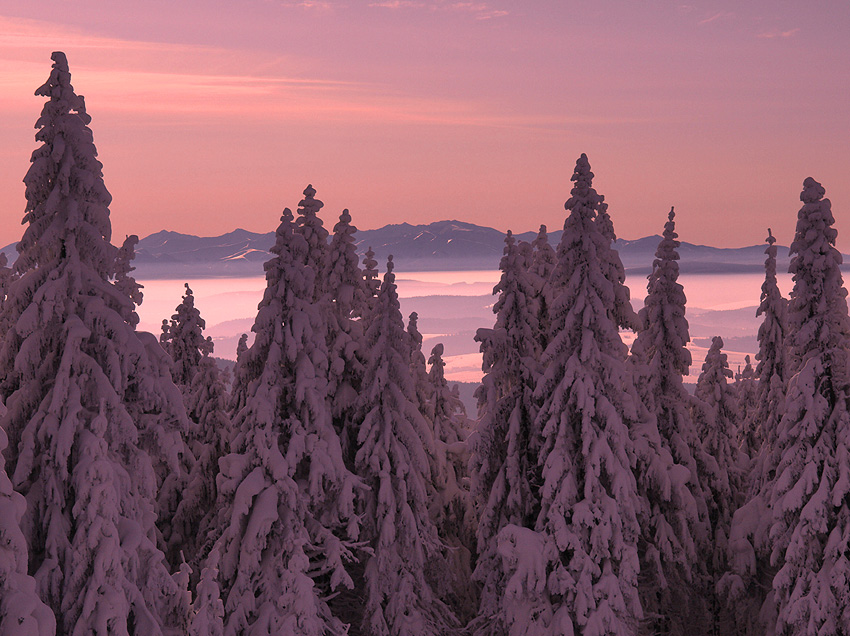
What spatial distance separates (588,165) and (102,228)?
13674 mm

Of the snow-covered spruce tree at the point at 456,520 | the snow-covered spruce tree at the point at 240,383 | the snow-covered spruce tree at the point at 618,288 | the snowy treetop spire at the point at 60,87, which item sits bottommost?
the snow-covered spruce tree at the point at 456,520

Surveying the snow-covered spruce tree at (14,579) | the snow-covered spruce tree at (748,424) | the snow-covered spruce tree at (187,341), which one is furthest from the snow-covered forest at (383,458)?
the snow-covered spruce tree at (748,424)

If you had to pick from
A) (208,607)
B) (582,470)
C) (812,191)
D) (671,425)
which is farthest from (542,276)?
(208,607)

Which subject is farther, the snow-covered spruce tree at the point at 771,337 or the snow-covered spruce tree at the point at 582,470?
the snow-covered spruce tree at the point at 771,337

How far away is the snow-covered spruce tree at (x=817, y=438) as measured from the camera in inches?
1061

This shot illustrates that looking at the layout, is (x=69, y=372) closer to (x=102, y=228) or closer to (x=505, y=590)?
(x=102, y=228)

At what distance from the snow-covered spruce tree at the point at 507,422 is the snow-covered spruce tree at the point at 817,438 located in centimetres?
738

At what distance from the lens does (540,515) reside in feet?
90.7

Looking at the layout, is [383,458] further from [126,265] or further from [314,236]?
[126,265]

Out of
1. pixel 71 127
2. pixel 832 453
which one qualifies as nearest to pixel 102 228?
pixel 71 127

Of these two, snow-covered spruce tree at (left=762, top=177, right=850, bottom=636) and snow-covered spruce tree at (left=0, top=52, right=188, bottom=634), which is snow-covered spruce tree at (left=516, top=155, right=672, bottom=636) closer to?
snow-covered spruce tree at (left=762, top=177, right=850, bottom=636)

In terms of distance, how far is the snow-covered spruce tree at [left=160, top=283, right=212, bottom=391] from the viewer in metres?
37.2

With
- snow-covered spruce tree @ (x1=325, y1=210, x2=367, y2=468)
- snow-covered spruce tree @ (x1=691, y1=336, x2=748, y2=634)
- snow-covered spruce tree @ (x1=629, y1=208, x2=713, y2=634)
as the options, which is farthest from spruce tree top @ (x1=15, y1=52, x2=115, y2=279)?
snow-covered spruce tree @ (x1=691, y1=336, x2=748, y2=634)

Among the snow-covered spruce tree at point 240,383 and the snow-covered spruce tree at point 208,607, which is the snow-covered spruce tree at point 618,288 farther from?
the snow-covered spruce tree at point 208,607
